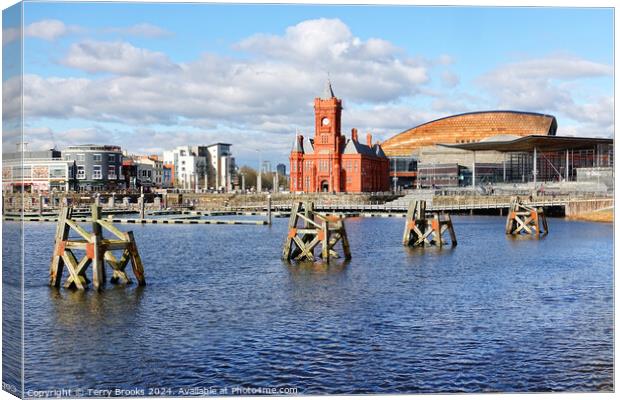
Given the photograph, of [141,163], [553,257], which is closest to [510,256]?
[553,257]

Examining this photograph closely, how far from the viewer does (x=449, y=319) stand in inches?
1004

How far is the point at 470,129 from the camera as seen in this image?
171 metres

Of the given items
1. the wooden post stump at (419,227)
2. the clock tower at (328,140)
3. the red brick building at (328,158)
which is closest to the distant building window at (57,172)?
the red brick building at (328,158)

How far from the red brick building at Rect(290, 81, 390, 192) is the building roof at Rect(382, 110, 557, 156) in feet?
143

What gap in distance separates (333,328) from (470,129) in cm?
15231

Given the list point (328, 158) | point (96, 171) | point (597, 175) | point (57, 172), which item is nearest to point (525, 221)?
point (597, 175)

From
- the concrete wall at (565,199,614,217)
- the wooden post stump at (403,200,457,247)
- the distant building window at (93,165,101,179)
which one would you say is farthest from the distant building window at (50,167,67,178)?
the concrete wall at (565,199,614,217)

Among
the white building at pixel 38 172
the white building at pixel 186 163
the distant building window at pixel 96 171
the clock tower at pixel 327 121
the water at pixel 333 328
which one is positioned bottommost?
the water at pixel 333 328

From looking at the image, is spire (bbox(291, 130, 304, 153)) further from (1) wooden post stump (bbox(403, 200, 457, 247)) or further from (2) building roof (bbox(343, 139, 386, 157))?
(1) wooden post stump (bbox(403, 200, 457, 247))

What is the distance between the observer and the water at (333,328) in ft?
Result: 61.2

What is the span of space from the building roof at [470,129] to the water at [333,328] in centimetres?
12692

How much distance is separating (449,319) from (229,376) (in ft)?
31.2

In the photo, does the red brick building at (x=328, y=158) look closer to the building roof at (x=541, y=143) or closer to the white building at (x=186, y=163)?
the building roof at (x=541, y=143)

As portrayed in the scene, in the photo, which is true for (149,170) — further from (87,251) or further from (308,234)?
(87,251)
